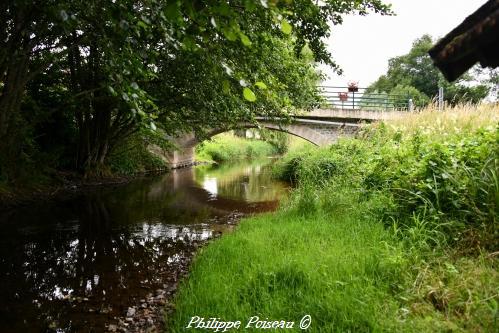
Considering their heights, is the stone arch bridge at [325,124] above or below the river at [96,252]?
above

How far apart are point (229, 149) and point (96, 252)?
94.2ft

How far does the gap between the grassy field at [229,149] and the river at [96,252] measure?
60.7 feet

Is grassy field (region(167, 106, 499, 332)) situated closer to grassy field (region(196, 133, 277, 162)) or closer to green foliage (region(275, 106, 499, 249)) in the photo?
green foliage (region(275, 106, 499, 249))

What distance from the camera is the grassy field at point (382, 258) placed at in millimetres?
2891

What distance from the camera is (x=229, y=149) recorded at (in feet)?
114

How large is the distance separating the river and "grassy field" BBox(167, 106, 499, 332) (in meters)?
0.83

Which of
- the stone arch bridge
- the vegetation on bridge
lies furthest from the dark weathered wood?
the stone arch bridge

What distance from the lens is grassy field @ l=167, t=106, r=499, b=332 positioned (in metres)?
2.89

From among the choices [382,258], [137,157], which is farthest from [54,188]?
[382,258]

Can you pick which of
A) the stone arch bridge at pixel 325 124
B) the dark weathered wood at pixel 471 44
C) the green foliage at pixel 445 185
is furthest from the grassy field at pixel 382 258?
the stone arch bridge at pixel 325 124

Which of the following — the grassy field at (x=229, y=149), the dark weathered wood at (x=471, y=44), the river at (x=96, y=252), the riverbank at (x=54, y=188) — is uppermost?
the grassy field at (x=229, y=149)

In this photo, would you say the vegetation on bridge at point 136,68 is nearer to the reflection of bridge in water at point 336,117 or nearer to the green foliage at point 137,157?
the green foliage at point 137,157

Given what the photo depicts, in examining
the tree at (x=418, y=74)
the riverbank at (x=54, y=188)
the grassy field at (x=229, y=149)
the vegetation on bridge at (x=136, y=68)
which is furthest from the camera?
the tree at (x=418, y=74)

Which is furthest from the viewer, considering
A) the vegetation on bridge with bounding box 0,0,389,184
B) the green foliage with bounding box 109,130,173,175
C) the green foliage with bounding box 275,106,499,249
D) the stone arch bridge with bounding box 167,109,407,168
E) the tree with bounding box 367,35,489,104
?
the tree with bounding box 367,35,489,104
